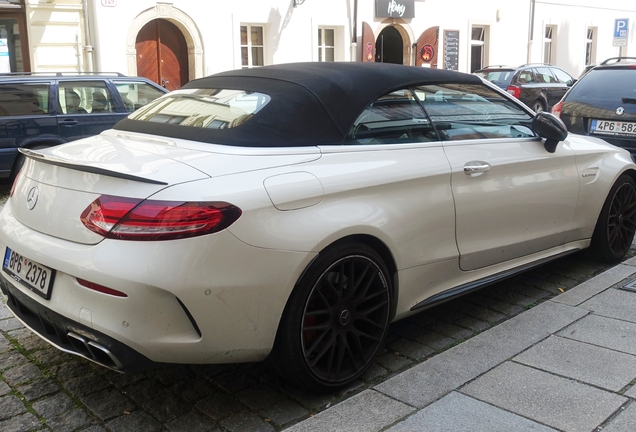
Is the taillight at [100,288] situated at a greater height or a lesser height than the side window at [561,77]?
lesser

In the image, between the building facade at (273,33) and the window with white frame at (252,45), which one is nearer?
the building facade at (273,33)

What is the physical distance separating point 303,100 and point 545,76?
17.2m

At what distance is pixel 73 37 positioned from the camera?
1476cm

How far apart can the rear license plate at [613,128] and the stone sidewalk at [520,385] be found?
376 cm

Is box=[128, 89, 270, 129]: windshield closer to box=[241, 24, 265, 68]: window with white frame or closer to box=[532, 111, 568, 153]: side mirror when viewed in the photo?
box=[532, 111, 568, 153]: side mirror

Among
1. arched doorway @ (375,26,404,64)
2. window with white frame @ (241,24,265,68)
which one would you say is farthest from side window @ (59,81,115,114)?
arched doorway @ (375,26,404,64)

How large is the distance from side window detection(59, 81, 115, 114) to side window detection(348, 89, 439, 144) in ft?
22.0

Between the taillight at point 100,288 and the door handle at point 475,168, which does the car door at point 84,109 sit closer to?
the door handle at point 475,168

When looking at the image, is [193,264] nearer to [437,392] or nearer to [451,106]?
[437,392]

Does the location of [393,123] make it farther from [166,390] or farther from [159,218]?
[166,390]

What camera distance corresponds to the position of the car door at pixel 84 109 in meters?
9.12

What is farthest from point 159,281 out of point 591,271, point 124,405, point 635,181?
point 635,181

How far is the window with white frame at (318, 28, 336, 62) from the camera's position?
19.4 meters

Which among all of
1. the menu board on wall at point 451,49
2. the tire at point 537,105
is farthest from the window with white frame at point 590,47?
the tire at point 537,105
